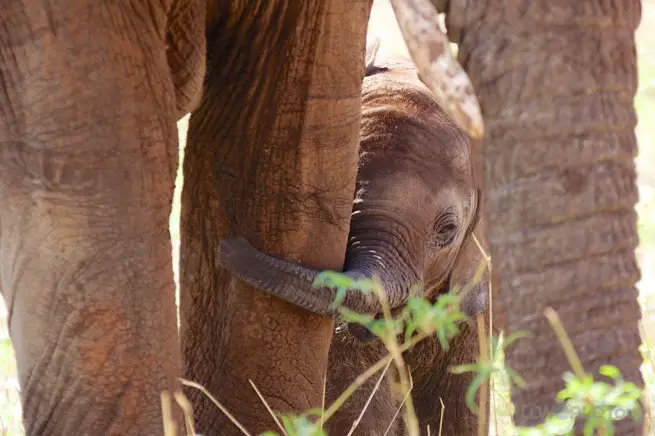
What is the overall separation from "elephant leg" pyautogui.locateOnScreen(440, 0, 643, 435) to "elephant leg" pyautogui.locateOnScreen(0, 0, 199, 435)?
32.3 inches

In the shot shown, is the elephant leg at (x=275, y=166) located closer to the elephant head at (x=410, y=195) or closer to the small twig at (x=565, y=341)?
the elephant head at (x=410, y=195)

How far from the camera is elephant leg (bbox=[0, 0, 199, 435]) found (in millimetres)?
2865

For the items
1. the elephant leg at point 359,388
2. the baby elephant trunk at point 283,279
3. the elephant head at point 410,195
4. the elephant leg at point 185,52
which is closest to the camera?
the elephant leg at point 185,52

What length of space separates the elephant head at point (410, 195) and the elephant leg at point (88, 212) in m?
0.74

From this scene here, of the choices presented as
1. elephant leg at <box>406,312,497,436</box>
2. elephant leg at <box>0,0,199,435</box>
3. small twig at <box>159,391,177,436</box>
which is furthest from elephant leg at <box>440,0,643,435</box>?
elephant leg at <box>406,312,497,436</box>

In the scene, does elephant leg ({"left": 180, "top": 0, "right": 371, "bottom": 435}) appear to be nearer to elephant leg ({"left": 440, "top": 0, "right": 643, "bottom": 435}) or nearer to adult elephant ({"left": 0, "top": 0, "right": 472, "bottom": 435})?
adult elephant ({"left": 0, "top": 0, "right": 472, "bottom": 435})

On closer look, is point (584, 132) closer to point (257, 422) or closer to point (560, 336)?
point (560, 336)

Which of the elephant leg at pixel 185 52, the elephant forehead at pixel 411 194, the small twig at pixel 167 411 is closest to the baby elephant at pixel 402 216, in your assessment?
the elephant forehead at pixel 411 194

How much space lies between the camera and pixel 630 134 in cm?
229

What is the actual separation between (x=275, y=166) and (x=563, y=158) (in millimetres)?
1287

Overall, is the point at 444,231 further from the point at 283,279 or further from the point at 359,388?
the point at 283,279

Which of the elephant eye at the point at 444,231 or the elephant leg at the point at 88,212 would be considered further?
the elephant eye at the point at 444,231

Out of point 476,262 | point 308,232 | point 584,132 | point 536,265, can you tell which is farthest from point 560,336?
point 476,262

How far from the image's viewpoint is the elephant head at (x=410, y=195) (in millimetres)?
3891
